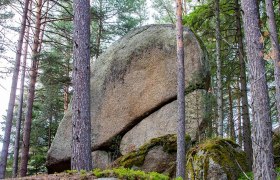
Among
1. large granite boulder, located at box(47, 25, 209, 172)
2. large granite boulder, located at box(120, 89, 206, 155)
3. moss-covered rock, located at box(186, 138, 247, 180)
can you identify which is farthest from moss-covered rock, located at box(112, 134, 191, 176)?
large granite boulder, located at box(47, 25, 209, 172)

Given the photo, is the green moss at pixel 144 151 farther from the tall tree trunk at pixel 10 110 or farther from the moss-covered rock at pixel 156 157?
the tall tree trunk at pixel 10 110

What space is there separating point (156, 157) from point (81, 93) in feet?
13.7

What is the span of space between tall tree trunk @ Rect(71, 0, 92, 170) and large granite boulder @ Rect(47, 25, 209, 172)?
562cm

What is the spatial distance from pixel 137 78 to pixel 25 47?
7745mm

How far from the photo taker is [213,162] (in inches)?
278

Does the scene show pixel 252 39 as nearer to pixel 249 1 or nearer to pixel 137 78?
pixel 249 1

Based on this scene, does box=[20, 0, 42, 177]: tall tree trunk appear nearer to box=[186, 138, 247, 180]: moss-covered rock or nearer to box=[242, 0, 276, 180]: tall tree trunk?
box=[186, 138, 247, 180]: moss-covered rock

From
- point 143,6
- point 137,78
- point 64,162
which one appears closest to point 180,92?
point 137,78

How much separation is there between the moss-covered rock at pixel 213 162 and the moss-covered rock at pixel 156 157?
70.4 inches

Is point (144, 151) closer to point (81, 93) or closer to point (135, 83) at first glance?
point (135, 83)

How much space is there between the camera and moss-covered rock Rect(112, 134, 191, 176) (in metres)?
9.24

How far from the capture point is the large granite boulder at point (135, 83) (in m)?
11.5

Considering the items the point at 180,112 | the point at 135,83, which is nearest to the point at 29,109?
the point at 135,83

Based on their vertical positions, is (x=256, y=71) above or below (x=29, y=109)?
below
